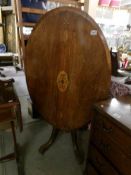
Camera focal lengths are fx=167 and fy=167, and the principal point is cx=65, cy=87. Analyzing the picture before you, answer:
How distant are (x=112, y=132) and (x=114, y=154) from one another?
15 centimetres

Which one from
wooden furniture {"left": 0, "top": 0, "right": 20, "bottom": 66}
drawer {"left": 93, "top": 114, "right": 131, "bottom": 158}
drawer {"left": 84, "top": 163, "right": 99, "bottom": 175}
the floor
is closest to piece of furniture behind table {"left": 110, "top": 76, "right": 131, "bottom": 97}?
drawer {"left": 93, "top": 114, "right": 131, "bottom": 158}

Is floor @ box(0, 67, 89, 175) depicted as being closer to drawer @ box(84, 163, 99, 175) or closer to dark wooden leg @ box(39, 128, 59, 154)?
dark wooden leg @ box(39, 128, 59, 154)

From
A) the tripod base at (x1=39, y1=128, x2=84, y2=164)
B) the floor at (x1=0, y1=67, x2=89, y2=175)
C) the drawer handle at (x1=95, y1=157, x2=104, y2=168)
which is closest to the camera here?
the drawer handle at (x1=95, y1=157, x2=104, y2=168)

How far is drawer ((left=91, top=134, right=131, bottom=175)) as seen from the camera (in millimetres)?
969

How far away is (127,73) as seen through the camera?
5.15ft

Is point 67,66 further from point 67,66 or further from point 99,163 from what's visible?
point 99,163

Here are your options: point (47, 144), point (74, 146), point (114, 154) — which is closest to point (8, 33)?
point (47, 144)

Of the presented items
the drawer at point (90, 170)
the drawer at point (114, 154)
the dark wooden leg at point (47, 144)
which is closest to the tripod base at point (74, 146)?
the dark wooden leg at point (47, 144)

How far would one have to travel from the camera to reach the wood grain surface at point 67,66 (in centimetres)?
116

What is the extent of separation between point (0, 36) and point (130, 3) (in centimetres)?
283

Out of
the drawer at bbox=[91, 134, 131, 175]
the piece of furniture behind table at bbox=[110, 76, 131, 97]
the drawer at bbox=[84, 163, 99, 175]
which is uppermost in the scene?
the piece of furniture behind table at bbox=[110, 76, 131, 97]

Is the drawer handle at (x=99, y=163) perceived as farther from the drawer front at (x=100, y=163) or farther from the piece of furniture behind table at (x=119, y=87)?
the piece of furniture behind table at (x=119, y=87)

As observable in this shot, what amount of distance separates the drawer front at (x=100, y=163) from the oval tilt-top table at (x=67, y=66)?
244 mm

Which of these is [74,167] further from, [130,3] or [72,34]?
[130,3]
